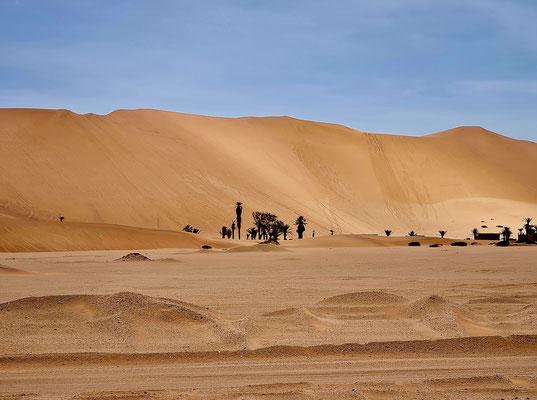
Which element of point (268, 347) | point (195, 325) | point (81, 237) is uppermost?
point (81, 237)

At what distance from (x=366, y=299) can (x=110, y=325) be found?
5639mm

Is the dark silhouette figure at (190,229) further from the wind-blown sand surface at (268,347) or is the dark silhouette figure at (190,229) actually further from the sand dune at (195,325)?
the sand dune at (195,325)

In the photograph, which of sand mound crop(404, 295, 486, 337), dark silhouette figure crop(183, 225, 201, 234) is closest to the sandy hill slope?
dark silhouette figure crop(183, 225, 201, 234)

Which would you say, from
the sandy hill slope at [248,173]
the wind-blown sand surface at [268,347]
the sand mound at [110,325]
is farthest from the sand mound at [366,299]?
the sandy hill slope at [248,173]

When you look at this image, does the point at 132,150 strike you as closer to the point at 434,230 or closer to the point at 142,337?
the point at 434,230

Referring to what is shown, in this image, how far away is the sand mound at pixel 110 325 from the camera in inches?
409

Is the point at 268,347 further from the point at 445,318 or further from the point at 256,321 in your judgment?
the point at 445,318

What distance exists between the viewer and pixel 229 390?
7.86m

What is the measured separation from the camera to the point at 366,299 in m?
14.2

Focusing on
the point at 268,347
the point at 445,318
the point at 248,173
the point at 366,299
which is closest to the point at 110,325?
the point at 268,347

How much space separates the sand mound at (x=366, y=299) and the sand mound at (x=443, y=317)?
0.77 metres

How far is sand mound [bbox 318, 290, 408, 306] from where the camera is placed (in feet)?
46.0

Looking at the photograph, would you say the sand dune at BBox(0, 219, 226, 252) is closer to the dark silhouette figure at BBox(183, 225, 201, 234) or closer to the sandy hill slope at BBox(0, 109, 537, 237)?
the dark silhouette figure at BBox(183, 225, 201, 234)

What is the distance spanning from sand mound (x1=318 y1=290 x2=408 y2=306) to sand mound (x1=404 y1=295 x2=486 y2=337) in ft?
2.52
